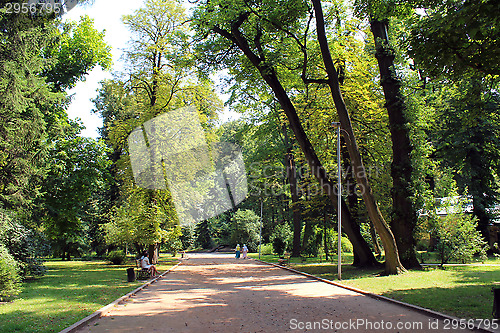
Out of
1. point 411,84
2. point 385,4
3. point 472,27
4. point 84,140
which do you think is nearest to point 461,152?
point 411,84

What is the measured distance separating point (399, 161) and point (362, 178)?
347 cm

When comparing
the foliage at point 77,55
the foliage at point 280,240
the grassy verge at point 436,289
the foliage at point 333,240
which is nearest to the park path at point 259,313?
the grassy verge at point 436,289

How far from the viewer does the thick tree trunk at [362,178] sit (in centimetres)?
1776

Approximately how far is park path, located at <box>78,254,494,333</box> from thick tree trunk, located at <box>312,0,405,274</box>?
4944 mm

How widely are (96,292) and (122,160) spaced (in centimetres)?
1526

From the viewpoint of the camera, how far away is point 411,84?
823 inches

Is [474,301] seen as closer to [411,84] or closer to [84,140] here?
[411,84]

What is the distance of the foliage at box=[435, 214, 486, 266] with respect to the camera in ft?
68.4

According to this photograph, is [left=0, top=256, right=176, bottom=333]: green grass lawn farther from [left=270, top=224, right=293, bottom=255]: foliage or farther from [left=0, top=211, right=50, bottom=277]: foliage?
[left=270, top=224, right=293, bottom=255]: foliage

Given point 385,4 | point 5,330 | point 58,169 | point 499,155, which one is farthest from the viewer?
point 499,155

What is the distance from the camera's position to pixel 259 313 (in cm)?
970

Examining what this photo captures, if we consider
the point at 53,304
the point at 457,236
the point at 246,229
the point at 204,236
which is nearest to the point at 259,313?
the point at 53,304

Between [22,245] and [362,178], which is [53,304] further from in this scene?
[362,178]

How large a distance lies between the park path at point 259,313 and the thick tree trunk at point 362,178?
4944 mm
